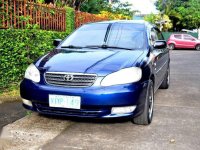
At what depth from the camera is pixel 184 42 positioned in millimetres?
28750

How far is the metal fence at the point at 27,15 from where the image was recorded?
710cm

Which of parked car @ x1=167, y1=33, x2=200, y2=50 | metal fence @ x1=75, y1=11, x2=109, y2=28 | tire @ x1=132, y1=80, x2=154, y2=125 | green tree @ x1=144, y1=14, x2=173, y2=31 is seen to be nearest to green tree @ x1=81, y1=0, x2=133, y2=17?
parked car @ x1=167, y1=33, x2=200, y2=50

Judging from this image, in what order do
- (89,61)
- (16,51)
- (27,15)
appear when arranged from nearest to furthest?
(89,61) < (16,51) < (27,15)

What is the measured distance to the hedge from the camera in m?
6.70

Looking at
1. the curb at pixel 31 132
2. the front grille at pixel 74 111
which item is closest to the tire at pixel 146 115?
the front grille at pixel 74 111

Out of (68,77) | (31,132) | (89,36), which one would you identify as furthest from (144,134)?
(89,36)

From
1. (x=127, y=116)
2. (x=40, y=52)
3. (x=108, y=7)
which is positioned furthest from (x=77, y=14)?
(x=108, y=7)

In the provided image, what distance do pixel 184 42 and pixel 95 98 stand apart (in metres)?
25.8

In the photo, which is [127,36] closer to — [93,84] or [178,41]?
[93,84]

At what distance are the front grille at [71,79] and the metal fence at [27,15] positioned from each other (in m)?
3.08

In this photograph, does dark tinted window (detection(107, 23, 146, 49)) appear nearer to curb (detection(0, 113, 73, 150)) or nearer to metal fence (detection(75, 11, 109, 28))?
curb (detection(0, 113, 73, 150))

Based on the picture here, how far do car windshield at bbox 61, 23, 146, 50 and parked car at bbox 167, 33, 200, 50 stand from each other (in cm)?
2371

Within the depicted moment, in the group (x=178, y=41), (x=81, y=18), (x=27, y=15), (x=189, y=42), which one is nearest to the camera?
(x=27, y=15)

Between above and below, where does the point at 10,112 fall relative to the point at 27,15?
below
